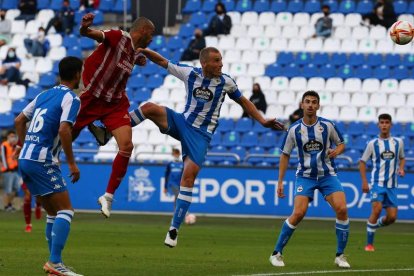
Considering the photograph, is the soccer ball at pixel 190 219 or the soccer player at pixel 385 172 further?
the soccer ball at pixel 190 219

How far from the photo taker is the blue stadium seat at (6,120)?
1296 inches

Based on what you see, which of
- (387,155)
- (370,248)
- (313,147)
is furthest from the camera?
(387,155)

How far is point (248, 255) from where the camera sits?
1645 cm

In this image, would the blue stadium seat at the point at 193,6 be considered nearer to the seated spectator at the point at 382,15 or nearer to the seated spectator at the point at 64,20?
the seated spectator at the point at 64,20

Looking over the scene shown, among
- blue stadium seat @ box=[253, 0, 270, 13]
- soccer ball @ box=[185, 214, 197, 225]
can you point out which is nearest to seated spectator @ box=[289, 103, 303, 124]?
soccer ball @ box=[185, 214, 197, 225]

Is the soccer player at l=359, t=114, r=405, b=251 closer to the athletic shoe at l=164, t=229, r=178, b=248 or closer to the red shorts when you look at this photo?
the athletic shoe at l=164, t=229, r=178, b=248

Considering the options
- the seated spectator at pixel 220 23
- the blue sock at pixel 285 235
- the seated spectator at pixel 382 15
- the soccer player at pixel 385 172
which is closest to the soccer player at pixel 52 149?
the blue sock at pixel 285 235

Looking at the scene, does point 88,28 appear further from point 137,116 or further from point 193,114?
point 193,114

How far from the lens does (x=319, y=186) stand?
15.0m

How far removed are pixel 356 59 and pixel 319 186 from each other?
1830cm

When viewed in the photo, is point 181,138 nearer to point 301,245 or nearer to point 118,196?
point 301,245

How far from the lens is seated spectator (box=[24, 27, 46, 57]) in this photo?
35.2 m

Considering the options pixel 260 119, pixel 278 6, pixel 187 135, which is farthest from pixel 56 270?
pixel 278 6

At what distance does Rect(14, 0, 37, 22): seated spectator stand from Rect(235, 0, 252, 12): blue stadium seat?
23.5ft
